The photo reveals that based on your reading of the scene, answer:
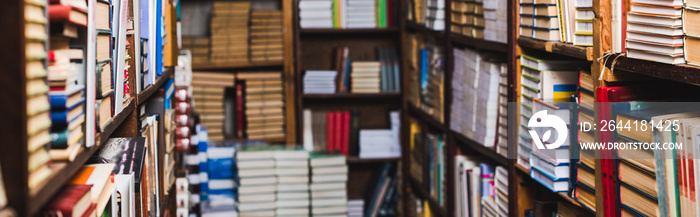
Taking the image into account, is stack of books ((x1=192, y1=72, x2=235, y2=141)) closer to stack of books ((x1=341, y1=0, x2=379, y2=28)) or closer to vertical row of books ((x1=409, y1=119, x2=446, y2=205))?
stack of books ((x1=341, y1=0, x2=379, y2=28))

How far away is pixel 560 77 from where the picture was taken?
2.14m

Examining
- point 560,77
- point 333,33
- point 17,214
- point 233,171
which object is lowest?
point 233,171

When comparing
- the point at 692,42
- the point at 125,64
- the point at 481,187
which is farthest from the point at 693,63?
the point at 481,187

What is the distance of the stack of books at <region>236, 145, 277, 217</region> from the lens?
3615 millimetres

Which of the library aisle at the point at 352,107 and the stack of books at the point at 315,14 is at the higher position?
the stack of books at the point at 315,14

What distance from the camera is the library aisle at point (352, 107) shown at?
3.46 ft

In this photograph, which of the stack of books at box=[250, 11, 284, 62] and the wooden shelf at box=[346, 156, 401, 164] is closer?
the stack of books at box=[250, 11, 284, 62]

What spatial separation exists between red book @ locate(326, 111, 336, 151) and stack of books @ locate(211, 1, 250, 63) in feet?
1.98

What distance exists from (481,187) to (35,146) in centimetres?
217

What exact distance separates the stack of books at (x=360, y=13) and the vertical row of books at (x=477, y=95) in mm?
1211

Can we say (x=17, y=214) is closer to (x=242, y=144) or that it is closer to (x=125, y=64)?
(x=125, y=64)

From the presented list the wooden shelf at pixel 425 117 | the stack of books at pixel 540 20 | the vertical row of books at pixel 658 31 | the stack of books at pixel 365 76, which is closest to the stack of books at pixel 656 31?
the vertical row of books at pixel 658 31

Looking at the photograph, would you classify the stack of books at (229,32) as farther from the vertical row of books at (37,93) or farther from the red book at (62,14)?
the vertical row of books at (37,93)

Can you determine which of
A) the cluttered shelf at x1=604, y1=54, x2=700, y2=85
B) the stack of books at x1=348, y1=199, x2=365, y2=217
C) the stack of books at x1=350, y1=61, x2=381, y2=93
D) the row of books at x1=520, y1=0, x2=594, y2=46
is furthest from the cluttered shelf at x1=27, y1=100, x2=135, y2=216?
the stack of books at x1=348, y1=199, x2=365, y2=217
